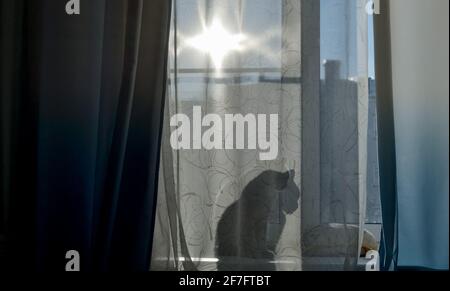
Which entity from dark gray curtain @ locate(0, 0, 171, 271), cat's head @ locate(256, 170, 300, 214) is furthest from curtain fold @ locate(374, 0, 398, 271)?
dark gray curtain @ locate(0, 0, 171, 271)

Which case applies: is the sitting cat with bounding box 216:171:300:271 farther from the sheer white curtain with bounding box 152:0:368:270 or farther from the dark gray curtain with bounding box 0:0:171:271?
the dark gray curtain with bounding box 0:0:171:271

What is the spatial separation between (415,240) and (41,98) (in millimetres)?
1248

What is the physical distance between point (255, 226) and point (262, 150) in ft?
0.79

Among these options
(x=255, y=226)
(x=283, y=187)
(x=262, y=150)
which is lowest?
(x=255, y=226)

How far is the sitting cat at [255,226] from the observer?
1.46 m

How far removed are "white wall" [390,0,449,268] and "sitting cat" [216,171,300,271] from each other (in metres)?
0.37

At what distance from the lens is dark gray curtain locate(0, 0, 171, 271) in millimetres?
1418

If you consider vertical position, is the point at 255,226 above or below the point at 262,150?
below

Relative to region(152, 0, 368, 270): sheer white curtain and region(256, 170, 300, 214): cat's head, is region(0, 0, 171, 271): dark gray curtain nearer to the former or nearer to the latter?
region(152, 0, 368, 270): sheer white curtain

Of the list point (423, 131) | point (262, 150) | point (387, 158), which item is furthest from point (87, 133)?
point (423, 131)

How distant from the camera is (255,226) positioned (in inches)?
57.4

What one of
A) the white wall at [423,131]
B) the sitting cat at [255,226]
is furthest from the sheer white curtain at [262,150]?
the white wall at [423,131]

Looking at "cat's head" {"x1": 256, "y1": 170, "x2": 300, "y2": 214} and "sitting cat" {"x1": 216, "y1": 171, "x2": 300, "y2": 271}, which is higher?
"cat's head" {"x1": 256, "y1": 170, "x2": 300, "y2": 214}

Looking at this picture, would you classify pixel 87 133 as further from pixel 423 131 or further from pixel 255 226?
pixel 423 131
